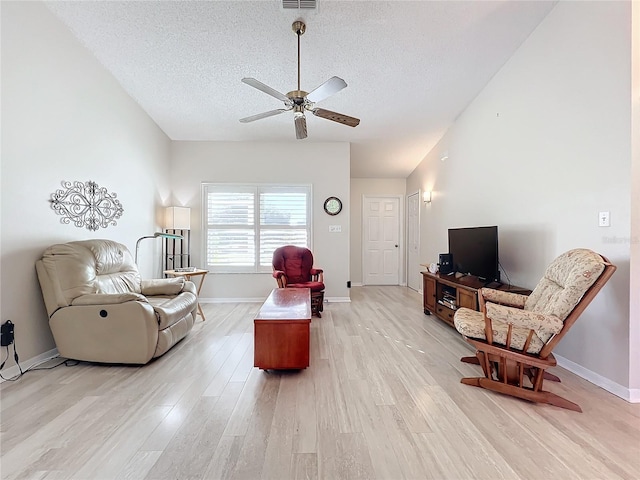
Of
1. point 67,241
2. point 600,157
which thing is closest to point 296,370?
point 67,241

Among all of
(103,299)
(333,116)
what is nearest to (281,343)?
(103,299)

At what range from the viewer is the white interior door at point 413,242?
596 cm

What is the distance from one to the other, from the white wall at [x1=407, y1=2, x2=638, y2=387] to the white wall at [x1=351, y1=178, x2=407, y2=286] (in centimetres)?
290

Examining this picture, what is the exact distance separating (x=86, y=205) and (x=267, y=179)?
100 inches

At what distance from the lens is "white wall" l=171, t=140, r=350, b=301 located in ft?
16.3

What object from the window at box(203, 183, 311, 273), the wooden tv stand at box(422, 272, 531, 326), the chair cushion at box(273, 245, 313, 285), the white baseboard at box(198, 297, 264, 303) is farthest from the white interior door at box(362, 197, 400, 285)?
the white baseboard at box(198, 297, 264, 303)

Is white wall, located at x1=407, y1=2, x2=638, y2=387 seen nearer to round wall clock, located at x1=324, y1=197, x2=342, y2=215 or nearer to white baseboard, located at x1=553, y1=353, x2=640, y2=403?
white baseboard, located at x1=553, y1=353, x2=640, y2=403

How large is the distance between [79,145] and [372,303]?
4.35 m

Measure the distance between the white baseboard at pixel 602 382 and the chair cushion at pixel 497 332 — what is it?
2.19 ft

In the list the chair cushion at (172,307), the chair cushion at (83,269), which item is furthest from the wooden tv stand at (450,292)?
the chair cushion at (83,269)

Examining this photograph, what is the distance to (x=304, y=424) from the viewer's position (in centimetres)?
172

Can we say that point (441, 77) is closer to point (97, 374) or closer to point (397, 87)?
point (397, 87)

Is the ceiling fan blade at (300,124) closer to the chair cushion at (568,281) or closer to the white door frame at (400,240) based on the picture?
the chair cushion at (568,281)

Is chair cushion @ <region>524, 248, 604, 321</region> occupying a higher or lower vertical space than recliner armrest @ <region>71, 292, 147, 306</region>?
higher
